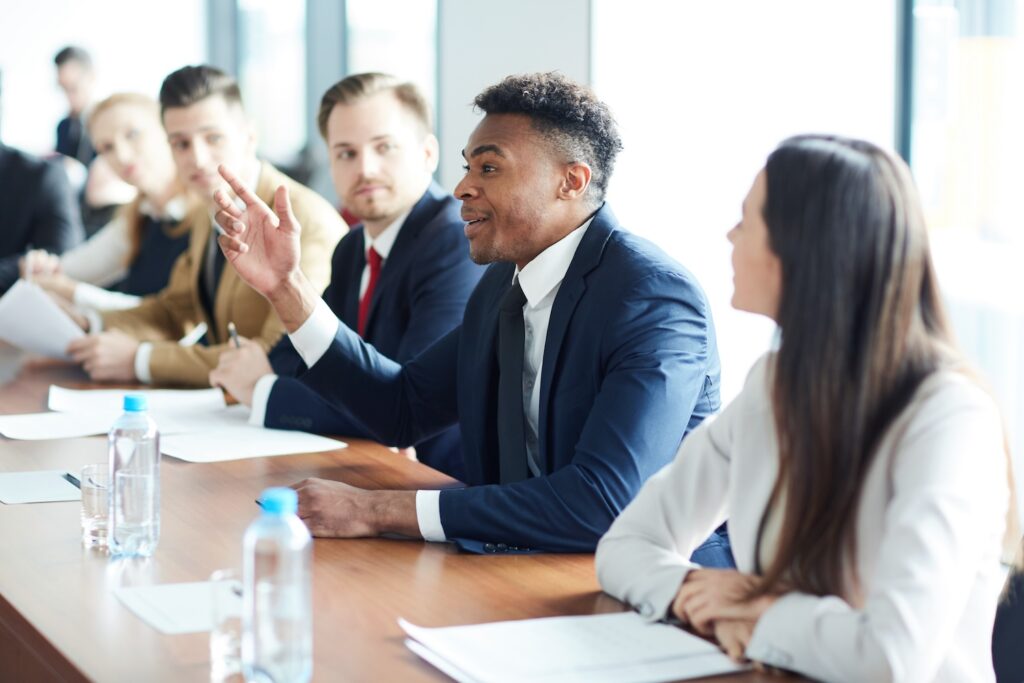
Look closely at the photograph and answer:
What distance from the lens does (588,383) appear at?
1.98 m

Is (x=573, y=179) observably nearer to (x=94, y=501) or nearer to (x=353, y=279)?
(x=94, y=501)

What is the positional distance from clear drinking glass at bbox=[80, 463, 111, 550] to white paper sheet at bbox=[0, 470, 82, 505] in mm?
245

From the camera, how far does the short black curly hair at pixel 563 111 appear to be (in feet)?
7.07

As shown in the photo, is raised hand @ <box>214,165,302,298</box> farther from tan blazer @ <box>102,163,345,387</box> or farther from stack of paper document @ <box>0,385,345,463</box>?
tan blazer @ <box>102,163,345,387</box>

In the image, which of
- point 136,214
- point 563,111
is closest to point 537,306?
point 563,111

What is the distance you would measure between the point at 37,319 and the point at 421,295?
128 centimetres

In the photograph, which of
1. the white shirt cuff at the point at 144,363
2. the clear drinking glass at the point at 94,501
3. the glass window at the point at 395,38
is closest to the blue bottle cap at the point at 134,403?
the clear drinking glass at the point at 94,501

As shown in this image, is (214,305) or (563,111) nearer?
(563,111)

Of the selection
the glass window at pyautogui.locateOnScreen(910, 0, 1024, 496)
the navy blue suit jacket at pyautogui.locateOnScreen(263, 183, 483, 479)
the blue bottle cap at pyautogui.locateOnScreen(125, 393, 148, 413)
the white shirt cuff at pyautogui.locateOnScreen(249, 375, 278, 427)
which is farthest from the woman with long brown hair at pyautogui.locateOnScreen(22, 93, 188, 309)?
the blue bottle cap at pyautogui.locateOnScreen(125, 393, 148, 413)

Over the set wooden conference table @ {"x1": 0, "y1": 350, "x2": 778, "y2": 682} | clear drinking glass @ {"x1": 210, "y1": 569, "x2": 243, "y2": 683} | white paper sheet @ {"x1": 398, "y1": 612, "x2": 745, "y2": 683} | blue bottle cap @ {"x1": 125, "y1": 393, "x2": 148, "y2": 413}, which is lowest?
wooden conference table @ {"x1": 0, "y1": 350, "x2": 778, "y2": 682}

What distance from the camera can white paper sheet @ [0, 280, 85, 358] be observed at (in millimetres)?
3510

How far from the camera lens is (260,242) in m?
2.31

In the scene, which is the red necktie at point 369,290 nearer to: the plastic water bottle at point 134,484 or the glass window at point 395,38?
the plastic water bottle at point 134,484

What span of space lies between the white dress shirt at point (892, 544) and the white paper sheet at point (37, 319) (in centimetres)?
241
